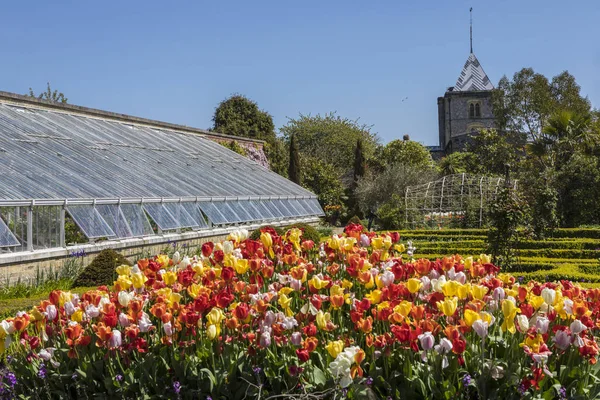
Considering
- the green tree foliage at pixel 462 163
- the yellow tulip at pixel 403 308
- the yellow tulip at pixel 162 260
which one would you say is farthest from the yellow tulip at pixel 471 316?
the green tree foliage at pixel 462 163

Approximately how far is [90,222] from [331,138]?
39667 mm

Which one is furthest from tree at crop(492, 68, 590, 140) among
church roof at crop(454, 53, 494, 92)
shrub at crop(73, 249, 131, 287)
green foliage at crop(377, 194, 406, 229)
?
shrub at crop(73, 249, 131, 287)

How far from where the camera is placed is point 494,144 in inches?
2018

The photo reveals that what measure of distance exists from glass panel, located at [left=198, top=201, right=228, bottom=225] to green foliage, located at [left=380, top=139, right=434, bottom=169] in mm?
25207

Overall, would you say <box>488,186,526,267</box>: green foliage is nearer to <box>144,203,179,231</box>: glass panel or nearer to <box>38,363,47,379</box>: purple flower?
<box>144,203,179,231</box>: glass panel

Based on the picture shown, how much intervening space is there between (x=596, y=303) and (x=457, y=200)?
26975 mm

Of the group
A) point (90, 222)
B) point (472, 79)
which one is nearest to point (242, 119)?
point (90, 222)

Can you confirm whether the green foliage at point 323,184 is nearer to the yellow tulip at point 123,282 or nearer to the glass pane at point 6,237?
the glass pane at point 6,237

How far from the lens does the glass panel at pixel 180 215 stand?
19281 millimetres

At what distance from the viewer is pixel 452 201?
31.4m

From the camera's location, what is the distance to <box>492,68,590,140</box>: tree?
52562mm

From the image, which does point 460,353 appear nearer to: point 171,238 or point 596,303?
point 596,303

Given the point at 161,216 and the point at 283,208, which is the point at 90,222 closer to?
the point at 161,216

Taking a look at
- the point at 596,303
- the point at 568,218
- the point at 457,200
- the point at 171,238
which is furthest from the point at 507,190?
the point at 457,200
